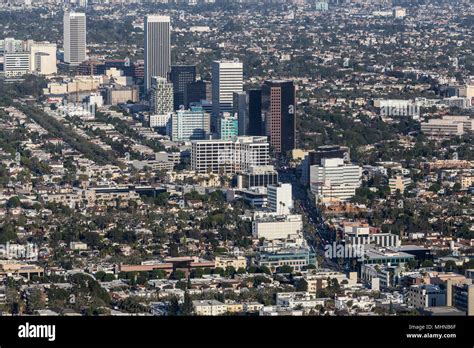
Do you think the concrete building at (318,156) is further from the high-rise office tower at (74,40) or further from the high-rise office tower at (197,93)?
the high-rise office tower at (74,40)

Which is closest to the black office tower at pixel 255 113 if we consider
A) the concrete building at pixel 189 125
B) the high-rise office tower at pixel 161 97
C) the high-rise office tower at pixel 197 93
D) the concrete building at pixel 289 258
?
the concrete building at pixel 189 125

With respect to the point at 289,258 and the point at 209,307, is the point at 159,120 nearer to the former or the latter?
the point at 289,258

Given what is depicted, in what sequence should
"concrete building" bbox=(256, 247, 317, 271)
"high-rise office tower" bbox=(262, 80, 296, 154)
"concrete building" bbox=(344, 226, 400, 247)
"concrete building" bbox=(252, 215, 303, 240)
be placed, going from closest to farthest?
"concrete building" bbox=(256, 247, 317, 271), "concrete building" bbox=(344, 226, 400, 247), "concrete building" bbox=(252, 215, 303, 240), "high-rise office tower" bbox=(262, 80, 296, 154)

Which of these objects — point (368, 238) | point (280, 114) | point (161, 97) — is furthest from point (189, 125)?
point (368, 238)

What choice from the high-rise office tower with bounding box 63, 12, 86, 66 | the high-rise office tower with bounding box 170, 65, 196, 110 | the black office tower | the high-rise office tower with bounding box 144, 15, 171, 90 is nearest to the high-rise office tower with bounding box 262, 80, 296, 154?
the black office tower

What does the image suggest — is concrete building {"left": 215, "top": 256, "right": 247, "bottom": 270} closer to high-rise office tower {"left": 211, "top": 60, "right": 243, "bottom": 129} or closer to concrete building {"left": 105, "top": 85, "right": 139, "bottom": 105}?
high-rise office tower {"left": 211, "top": 60, "right": 243, "bottom": 129}
